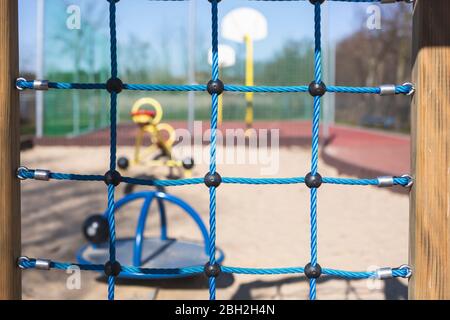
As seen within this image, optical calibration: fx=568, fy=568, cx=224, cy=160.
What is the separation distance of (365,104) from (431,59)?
56.5 ft

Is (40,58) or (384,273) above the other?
(40,58)

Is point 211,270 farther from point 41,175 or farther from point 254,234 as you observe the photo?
point 254,234

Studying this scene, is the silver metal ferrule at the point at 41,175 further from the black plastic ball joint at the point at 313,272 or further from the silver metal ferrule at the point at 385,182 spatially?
the silver metal ferrule at the point at 385,182

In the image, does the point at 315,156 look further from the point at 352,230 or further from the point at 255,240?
the point at 352,230

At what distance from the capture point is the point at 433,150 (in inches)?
44.9

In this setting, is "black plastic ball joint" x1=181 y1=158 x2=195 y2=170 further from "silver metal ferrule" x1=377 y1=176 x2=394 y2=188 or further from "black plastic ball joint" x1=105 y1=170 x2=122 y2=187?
"silver metal ferrule" x1=377 y1=176 x2=394 y2=188

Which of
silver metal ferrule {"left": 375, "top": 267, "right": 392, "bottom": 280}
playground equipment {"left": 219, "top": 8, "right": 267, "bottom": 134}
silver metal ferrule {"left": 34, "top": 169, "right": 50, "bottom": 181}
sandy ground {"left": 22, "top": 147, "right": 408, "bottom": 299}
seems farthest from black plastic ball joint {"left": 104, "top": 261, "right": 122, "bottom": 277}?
playground equipment {"left": 219, "top": 8, "right": 267, "bottom": 134}

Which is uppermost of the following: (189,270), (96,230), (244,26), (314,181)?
(244,26)

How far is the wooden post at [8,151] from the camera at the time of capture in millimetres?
1167

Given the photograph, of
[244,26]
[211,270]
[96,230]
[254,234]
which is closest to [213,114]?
[211,270]

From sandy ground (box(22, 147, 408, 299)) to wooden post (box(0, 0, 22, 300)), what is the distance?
56.7 inches

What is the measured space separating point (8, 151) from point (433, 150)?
87 cm

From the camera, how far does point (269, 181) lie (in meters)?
1.36
